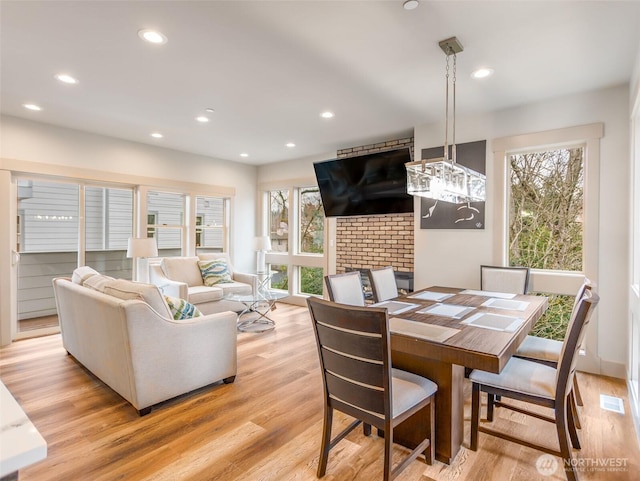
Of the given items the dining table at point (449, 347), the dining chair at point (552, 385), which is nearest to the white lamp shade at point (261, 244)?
the dining table at point (449, 347)

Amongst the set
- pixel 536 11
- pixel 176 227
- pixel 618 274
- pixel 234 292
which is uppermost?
pixel 536 11

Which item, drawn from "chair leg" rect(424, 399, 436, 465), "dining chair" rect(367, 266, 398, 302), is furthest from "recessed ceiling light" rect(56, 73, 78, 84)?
"chair leg" rect(424, 399, 436, 465)

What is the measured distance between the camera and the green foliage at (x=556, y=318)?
3.57 meters

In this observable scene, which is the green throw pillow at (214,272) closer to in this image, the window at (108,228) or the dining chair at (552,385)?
the window at (108,228)

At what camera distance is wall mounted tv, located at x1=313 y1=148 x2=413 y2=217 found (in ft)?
15.4

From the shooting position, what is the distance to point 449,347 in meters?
1.69

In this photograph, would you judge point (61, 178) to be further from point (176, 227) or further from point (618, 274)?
point (618, 274)

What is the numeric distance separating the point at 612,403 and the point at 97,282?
14.1 ft

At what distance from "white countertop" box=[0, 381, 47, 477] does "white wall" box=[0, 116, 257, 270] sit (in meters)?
4.62

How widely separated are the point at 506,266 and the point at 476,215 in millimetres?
636

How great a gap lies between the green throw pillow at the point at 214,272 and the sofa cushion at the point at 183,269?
90 millimetres

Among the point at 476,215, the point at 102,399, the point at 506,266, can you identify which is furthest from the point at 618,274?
the point at 102,399

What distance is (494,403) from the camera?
7.94 feet

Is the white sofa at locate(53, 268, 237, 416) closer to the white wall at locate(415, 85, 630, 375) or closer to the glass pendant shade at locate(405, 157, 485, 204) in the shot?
the glass pendant shade at locate(405, 157, 485, 204)
